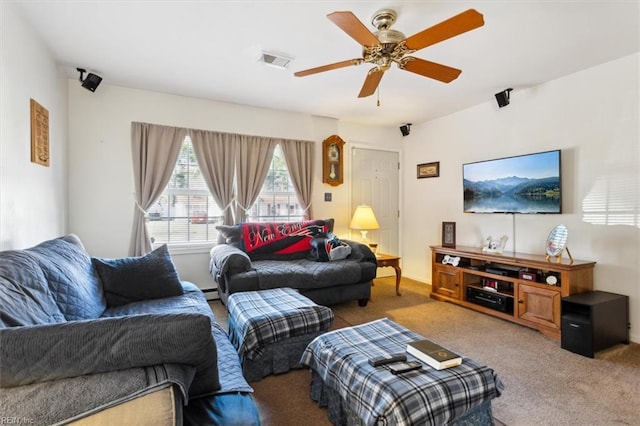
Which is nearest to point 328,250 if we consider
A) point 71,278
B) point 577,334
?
point 577,334

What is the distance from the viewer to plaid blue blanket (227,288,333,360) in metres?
2.07

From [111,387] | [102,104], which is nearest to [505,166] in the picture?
[111,387]

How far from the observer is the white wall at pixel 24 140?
1.96 meters

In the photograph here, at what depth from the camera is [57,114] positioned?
9.86 ft

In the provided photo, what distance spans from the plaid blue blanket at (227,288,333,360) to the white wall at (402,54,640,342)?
2.68 meters

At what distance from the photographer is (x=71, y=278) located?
172 cm

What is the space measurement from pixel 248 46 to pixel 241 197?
198 centimetres

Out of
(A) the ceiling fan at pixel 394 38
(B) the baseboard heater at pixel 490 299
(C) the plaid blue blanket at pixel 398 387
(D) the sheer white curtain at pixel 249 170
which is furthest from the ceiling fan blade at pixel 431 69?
(D) the sheer white curtain at pixel 249 170

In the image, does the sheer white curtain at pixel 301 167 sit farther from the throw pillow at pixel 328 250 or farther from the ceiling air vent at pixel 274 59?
the ceiling air vent at pixel 274 59

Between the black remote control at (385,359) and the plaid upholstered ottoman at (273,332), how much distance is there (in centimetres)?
74

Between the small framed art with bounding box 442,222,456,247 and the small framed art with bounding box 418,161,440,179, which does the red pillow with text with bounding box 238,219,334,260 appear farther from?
the small framed art with bounding box 418,161,440,179

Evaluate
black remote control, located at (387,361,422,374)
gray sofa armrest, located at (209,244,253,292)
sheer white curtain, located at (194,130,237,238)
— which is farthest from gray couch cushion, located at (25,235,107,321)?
sheer white curtain, located at (194,130,237,238)

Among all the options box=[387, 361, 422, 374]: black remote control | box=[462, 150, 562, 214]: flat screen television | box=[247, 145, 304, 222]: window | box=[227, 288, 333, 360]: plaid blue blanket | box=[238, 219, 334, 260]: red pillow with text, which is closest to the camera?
box=[387, 361, 422, 374]: black remote control

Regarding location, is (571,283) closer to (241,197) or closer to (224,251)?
(224,251)
